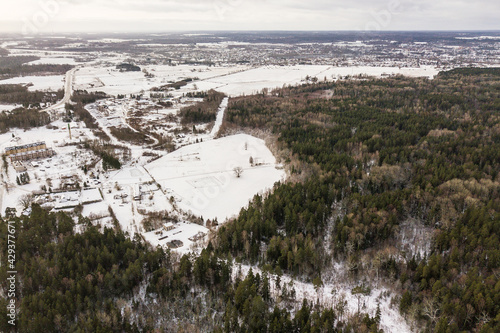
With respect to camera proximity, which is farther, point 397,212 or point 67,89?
point 67,89

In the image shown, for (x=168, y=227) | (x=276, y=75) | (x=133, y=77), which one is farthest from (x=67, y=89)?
(x=168, y=227)

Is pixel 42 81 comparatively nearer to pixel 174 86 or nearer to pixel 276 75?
pixel 174 86

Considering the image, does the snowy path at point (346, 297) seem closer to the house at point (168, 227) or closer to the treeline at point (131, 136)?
the house at point (168, 227)

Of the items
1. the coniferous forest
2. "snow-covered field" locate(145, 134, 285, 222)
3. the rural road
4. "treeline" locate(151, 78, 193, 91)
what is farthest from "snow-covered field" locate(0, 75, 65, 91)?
the coniferous forest

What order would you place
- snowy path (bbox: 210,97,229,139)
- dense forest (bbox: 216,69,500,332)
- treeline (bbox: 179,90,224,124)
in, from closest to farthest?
dense forest (bbox: 216,69,500,332)
snowy path (bbox: 210,97,229,139)
treeline (bbox: 179,90,224,124)

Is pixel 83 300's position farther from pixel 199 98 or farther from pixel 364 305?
pixel 199 98

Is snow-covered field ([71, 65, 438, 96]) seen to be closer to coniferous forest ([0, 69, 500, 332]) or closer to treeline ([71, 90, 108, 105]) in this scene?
treeline ([71, 90, 108, 105])

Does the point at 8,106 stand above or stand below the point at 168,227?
above

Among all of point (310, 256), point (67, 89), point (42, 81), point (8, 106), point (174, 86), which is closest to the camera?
point (310, 256)
